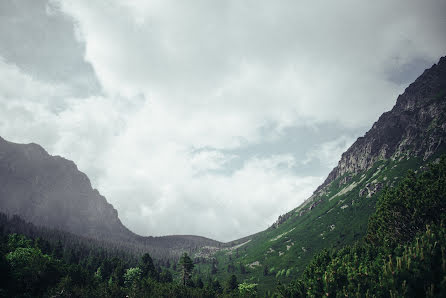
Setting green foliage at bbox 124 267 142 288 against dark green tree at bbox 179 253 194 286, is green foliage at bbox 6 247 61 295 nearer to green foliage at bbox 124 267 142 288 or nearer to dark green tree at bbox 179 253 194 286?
green foliage at bbox 124 267 142 288

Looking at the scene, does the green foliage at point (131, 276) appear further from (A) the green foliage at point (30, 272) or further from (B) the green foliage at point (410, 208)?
(B) the green foliage at point (410, 208)

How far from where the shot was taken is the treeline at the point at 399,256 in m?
28.1

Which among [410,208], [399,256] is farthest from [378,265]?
[410,208]

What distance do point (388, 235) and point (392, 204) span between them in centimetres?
722

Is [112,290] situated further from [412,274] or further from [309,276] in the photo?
[412,274]

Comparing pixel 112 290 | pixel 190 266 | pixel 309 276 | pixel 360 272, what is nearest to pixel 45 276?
pixel 112 290

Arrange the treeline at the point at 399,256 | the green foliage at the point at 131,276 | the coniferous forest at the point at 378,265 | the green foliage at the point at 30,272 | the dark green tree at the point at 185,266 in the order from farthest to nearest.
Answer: the green foliage at the point at 131,276 → the dark green tree at the point at 185,266 → the green foliage at the point at 30,272 → the coniferous forest at the point at 378,265 → the treeline at the point at 399,256

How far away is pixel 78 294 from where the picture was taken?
66.3 m

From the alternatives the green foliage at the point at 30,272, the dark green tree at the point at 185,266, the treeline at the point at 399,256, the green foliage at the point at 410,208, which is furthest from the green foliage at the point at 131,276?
the green foliage at the point at 410,208

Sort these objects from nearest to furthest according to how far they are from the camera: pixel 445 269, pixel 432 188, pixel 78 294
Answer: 1. pixel 445 269
2. pixel 432 188
3. pixel 78 294

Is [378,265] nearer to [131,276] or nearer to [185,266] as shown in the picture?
[185,266]

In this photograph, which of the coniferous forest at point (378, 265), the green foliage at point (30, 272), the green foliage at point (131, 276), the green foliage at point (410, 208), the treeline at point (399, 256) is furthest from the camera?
the green foliage at point (131, 276)

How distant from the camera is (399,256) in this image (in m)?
36.9

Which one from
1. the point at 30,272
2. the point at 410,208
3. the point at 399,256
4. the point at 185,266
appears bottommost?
the point at 185,266
